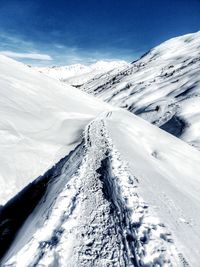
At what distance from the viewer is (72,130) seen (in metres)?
15.3

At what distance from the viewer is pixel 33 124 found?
1436 cm

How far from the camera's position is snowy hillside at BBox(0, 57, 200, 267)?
5.09 metres

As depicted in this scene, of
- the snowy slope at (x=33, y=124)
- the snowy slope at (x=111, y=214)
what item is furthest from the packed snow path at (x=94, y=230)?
the snowy slope at (x=33, y=124)

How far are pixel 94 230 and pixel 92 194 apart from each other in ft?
5.49

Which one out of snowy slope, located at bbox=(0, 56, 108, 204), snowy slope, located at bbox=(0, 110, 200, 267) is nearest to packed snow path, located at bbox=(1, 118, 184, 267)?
snowy slope, located at bbox=(0, 110, 200, 267)

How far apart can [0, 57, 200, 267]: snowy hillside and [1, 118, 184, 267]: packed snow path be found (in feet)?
0.06

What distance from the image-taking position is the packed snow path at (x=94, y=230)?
16.0 ft

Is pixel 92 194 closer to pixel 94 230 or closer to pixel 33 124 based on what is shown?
pixel 94 230

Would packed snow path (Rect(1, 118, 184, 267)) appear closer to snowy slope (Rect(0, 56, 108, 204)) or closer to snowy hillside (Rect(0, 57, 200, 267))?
snowy hillside (Rect(0, 57, 200, 267))

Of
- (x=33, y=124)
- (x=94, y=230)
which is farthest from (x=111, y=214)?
(x=33, y=124)

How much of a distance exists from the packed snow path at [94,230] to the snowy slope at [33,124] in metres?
1.65

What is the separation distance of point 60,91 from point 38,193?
15577 mm

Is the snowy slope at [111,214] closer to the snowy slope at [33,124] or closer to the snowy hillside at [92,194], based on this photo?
the snowy hillside at [92,194]

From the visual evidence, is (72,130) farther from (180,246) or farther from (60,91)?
(180,246)
